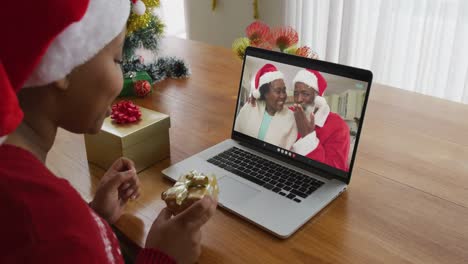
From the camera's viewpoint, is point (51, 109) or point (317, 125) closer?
point (51, 109)

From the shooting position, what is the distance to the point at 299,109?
96 centimetres

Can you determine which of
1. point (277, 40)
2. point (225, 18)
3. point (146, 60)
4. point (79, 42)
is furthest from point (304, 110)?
point (225, 18)

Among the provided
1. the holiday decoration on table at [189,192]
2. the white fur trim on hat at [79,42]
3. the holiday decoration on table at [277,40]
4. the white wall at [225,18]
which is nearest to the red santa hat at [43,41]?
the white fur trim on hat at [79,42]

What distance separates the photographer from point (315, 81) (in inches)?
37.4

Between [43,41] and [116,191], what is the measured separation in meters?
0.42

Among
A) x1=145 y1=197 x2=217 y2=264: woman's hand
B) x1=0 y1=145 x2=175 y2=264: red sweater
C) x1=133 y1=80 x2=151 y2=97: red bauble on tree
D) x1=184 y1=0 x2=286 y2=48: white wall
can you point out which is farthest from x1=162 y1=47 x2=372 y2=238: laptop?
x1=184 y1=0 x2=286 y2=48: white wall

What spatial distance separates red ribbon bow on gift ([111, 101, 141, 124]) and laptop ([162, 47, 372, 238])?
5.6 inches

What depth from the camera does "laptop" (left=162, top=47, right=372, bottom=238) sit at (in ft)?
2.81

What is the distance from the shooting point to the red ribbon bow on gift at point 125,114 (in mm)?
1017

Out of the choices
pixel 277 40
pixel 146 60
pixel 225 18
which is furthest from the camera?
pixel 225 18

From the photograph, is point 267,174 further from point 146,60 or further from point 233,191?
point 146,60

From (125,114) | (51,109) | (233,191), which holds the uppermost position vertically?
(51,109)

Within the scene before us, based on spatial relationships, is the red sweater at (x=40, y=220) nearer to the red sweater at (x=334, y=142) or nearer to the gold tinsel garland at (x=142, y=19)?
the red sweater at (x=334, y=142)

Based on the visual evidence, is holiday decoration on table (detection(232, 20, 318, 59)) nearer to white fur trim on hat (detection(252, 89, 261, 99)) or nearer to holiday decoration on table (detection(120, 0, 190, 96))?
white fur trim on hat (detection(252, 89, 261, 99))
